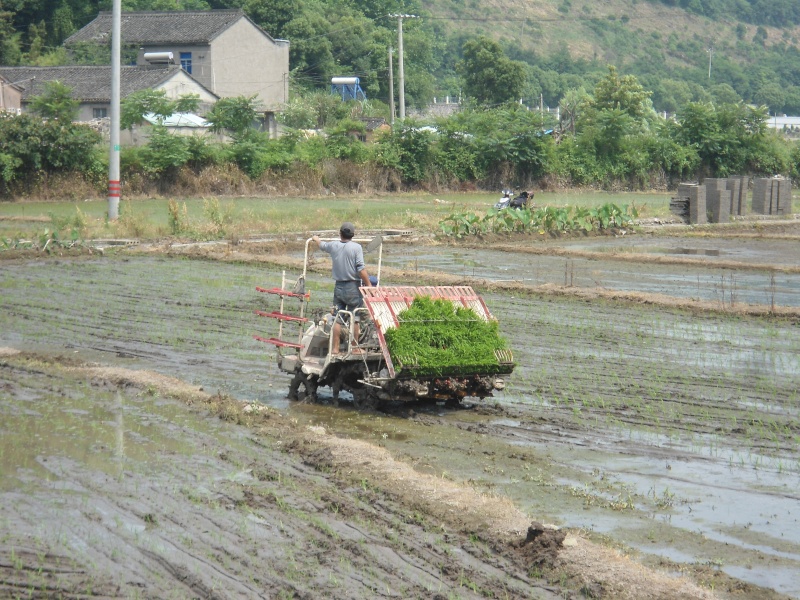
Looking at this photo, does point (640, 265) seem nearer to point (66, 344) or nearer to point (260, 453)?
point (66, 344)

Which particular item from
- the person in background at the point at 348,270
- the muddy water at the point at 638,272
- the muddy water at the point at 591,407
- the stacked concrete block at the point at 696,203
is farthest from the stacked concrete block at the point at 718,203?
the person in background at the point at 348,270

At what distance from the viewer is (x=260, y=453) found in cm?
896

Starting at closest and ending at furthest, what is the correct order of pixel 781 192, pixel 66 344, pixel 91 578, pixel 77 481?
pixel 91 578 → pixel 77 481 → pixel 66 344 → pixel 781 192

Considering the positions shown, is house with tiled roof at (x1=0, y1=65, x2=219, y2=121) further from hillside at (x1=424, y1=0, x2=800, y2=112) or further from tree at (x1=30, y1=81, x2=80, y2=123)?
hillside at (x1=424, y1=0, x2=800, y2=112)

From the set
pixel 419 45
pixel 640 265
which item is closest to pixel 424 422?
pixel 640 265

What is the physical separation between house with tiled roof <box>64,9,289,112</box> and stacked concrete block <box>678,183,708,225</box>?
31.0m

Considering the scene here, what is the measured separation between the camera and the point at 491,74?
65875mm

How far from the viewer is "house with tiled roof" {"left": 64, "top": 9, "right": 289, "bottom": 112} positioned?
58.8 meters

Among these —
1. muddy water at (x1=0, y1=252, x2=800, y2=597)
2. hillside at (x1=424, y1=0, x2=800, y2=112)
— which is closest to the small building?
muddy water at (x1=0, y1=252, x2=800, y2=597)

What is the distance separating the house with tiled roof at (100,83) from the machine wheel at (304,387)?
38.7m

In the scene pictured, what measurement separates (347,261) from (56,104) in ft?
96.5

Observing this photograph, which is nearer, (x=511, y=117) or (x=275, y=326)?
(x=275, y=326)

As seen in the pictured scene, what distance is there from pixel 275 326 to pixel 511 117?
34.4 meters

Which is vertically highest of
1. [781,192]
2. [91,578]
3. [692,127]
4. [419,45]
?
[419,45]
